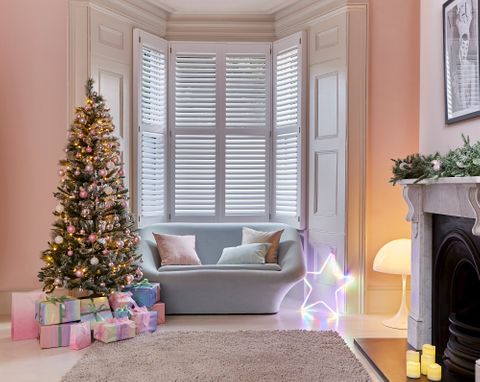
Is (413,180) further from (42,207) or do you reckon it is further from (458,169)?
(42,207)

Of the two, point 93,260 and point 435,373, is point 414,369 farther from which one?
point 93,260

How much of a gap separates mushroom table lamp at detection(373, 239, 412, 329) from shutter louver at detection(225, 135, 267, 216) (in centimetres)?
165

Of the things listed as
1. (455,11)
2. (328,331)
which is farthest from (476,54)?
(328,331)

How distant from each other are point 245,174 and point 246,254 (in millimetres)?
1061

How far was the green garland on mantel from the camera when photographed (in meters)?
2.95

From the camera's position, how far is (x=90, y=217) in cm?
430

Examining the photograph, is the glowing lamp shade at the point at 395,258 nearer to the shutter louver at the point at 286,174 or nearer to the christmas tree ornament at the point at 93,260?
the shutter louver at the point at 286,174

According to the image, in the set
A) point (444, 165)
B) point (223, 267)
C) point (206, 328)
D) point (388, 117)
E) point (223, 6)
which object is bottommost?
point (206, 328)

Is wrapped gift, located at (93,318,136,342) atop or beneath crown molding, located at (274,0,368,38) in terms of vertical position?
beneath

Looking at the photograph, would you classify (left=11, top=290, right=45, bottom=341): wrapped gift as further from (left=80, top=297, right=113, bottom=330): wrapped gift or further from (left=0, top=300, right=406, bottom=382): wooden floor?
(left=80, top=297, right=113, bottom=330): wrapped gift

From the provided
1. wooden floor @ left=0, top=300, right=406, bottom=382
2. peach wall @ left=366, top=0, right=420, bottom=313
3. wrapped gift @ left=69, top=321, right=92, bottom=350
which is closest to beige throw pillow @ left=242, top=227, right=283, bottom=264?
wooden floor @ left=0, top=300, right=406, bottom=382

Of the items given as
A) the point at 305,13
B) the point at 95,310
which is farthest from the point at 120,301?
Result: the point at 305,13

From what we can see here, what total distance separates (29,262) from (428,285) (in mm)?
3544

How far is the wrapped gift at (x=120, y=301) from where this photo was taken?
4305 mm
